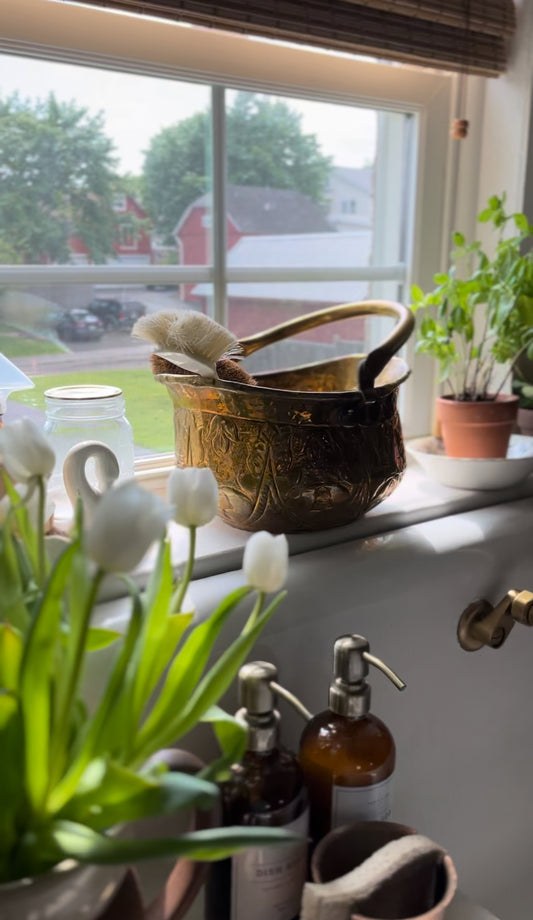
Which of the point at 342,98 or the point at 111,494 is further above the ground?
the point at 342,98

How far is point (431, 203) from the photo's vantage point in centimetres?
113

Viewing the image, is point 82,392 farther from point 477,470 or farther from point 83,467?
point 477,470

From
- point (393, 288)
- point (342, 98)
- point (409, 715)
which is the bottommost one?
point (409, 715)

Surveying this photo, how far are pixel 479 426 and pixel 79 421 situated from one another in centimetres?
48

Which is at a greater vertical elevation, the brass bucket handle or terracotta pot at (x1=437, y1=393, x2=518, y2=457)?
the brass bucket handle

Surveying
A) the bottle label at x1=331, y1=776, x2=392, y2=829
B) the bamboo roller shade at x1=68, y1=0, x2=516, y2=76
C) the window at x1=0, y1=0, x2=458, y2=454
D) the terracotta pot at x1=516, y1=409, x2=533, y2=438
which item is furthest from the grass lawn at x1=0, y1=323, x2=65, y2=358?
the terracotta pot at x1=516, y1=409, x2=533, y2=438

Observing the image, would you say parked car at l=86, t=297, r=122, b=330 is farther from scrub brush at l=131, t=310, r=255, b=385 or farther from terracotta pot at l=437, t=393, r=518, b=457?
terracotta pot at l=437, t=393, r=518, b=457

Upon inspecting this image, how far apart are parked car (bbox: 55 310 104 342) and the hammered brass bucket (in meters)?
0.18

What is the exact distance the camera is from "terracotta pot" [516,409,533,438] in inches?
43.3

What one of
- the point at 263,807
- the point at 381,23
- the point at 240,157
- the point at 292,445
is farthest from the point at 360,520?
the point at 381,23

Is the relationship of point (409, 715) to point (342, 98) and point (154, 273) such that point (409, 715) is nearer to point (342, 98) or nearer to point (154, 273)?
point (154, 273)

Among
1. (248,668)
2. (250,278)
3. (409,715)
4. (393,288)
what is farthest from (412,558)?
(393,288)

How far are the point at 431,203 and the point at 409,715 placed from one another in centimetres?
71

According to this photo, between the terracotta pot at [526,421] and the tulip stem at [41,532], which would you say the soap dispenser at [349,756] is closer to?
the tulip stem at [41,532]
